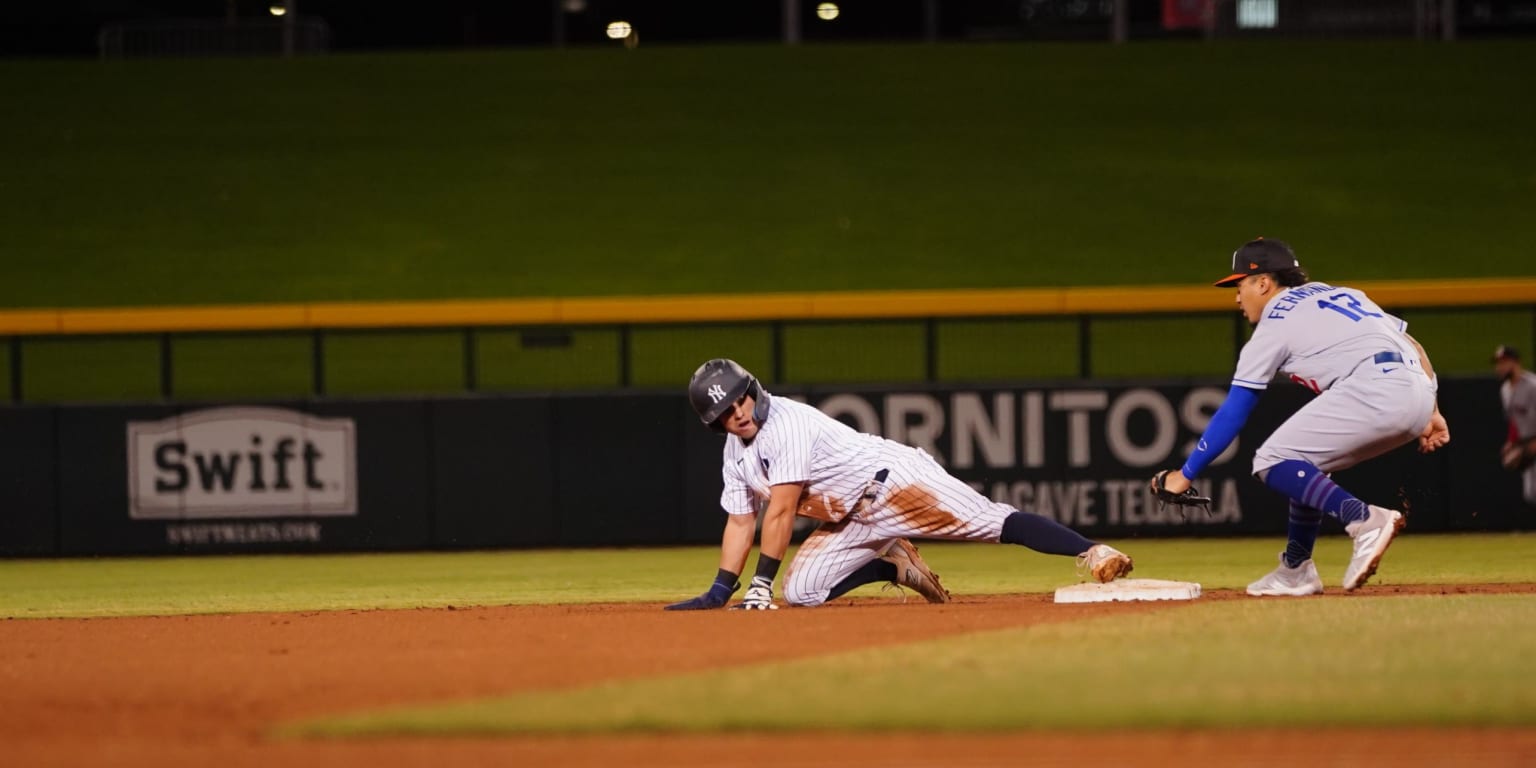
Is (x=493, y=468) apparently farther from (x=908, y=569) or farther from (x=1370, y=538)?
(x=1370, y=538)

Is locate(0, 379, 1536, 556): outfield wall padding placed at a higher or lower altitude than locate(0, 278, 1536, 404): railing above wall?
lower

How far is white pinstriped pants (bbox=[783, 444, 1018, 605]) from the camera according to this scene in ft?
26.5

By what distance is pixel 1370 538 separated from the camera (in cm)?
752

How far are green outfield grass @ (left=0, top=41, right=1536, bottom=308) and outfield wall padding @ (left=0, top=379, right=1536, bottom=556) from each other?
23.1 feet

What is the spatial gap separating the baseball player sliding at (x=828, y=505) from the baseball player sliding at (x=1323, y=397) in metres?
0.82

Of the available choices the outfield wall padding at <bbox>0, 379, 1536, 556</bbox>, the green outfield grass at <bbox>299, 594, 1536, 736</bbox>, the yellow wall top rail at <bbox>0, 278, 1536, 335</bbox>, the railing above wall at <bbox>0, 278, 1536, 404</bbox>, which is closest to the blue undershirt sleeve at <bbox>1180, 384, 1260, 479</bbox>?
the green outfield grass at <bbox>299, 594, 1536, 736</bbox>

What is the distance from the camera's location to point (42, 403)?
575 inches

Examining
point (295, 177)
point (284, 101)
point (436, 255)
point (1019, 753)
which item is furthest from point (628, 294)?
point (1019, 753)

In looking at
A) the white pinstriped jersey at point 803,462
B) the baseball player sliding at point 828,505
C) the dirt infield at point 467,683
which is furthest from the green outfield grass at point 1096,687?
the white pinstriped jersey at point 803,462

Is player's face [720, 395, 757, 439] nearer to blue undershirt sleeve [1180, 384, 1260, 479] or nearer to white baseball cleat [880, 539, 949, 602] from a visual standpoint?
white baseball cleat [880, 539, 949, 602]

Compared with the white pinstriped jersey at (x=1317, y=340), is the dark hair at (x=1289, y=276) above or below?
above

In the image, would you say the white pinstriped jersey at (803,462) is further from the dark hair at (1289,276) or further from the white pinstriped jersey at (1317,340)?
the dark hair at (1289,276)

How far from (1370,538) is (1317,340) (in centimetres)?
91

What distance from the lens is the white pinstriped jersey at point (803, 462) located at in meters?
7.84
